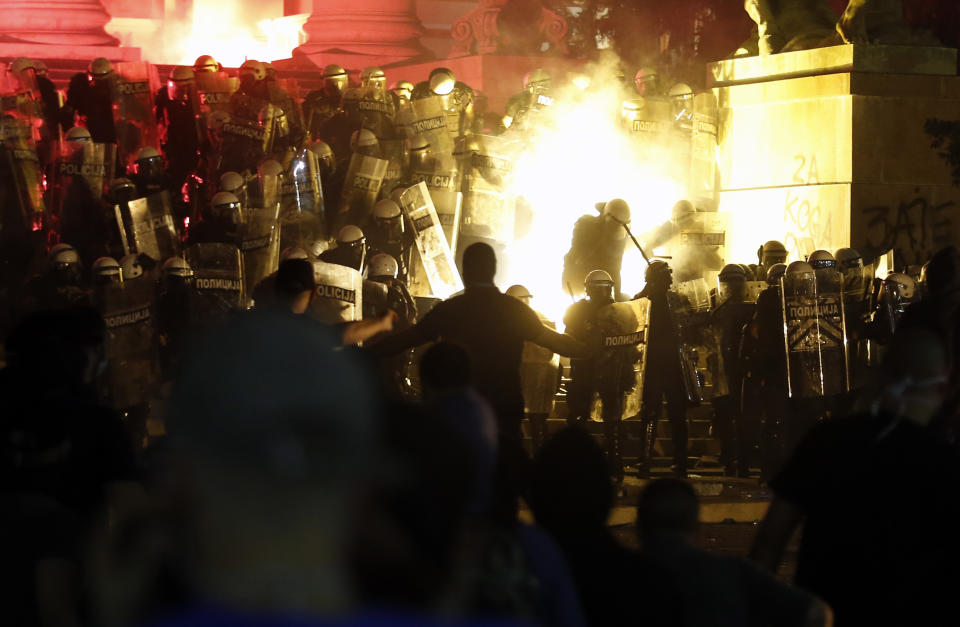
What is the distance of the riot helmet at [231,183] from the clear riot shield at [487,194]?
2638 millimetres

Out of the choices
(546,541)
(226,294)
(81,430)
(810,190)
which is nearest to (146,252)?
(226,294)

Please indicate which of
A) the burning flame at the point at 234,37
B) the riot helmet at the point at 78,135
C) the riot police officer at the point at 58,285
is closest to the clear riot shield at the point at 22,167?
the riot helmet at the point at 78,135

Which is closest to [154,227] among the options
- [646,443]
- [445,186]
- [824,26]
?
[445,186]

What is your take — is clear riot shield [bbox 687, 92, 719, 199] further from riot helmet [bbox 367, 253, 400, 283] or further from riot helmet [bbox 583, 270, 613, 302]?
riot helmet [bbox 367, 253, 400, 283]

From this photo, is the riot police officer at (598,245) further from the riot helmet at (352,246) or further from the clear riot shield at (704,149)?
the clear riot shield at (704,149)

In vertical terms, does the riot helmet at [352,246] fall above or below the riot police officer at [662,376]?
above

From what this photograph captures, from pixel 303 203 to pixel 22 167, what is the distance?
3185 mm

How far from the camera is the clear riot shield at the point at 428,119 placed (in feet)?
58.4

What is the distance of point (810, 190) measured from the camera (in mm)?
16062

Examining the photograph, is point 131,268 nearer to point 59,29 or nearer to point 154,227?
point 154,227

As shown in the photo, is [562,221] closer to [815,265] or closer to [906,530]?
[815,265]

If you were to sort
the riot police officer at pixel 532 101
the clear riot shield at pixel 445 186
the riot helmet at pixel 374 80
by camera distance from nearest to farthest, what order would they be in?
1. the clear riot shield at pixel 445 186
2. the riot helmet at pixel 374 80
3. the riot police officer at pixel 532 101

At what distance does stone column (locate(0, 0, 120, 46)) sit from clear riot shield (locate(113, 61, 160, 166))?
812cm

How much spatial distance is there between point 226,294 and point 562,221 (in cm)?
618
